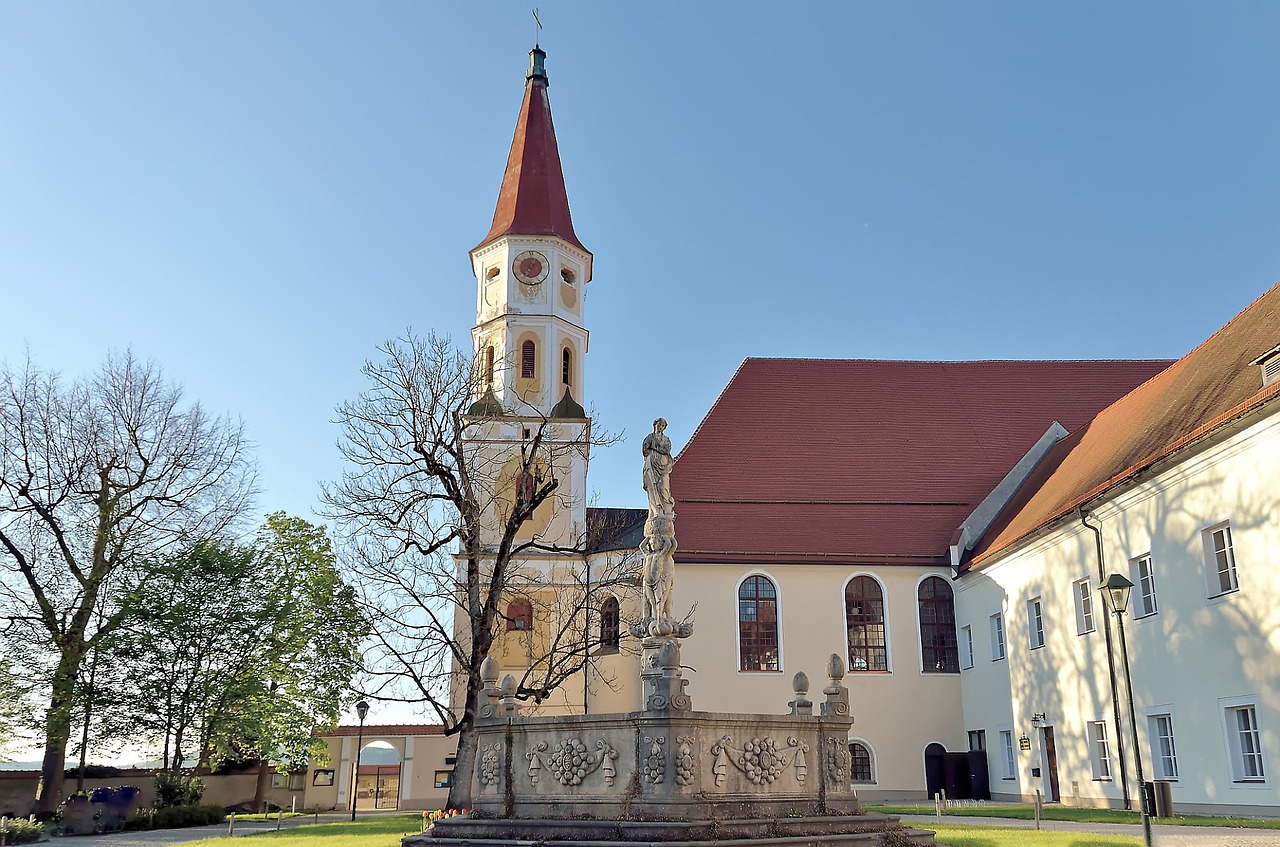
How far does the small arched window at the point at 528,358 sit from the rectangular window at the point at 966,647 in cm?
1615

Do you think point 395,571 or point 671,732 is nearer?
point 671,732

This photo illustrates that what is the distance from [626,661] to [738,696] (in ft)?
14.1

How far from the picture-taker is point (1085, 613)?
2295cm

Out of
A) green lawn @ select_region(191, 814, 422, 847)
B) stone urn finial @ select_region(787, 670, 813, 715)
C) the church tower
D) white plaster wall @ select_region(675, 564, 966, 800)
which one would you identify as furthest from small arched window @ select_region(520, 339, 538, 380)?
stone urn finial @ select_region(787, 670, 813, 715)

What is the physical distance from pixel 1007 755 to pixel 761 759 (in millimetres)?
16647

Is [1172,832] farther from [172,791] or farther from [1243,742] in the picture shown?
[172,791]

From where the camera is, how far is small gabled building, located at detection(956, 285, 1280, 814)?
17.2m

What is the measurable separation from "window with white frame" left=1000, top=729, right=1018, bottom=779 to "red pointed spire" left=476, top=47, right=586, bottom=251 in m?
21.6

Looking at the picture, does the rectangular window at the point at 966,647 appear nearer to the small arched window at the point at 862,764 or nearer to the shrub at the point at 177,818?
the small arched window at the point at 862,764

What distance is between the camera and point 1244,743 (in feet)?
57.7

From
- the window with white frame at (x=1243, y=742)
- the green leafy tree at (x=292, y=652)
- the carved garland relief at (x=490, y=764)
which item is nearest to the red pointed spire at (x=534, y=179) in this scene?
the green leafy tree at (x=292, y=652)

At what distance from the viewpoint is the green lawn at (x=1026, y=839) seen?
13906 mm

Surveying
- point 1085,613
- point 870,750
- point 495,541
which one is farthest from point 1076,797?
point 495,541

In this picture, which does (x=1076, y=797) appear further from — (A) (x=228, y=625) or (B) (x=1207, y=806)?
(A) (x=228, y=625)
